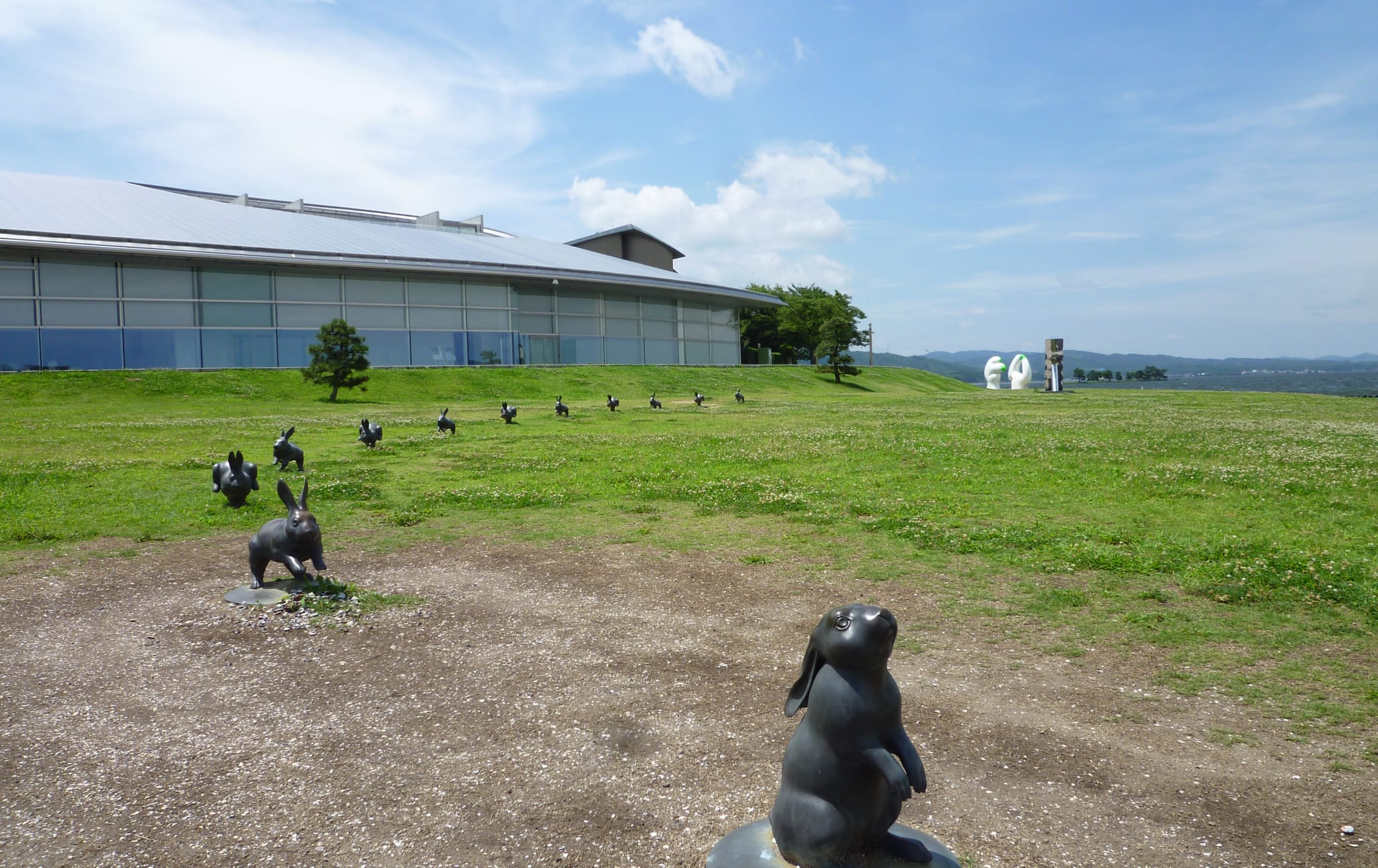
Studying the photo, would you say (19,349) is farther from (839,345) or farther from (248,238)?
(839,345)

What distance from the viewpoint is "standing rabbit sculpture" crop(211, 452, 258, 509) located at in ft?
48.2

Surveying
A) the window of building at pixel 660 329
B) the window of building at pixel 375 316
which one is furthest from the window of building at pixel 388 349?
the window of building at pixel 660 329

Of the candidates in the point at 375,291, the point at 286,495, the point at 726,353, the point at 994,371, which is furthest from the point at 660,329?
the point at 286,495

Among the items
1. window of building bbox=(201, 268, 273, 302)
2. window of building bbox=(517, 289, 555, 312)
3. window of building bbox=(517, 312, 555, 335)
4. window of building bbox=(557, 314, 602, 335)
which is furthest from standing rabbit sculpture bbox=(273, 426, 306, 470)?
window of building bbox=(557, 314, 602, 335)

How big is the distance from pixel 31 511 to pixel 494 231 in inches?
2894

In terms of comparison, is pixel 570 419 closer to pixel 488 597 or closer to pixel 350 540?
pixel 350 540

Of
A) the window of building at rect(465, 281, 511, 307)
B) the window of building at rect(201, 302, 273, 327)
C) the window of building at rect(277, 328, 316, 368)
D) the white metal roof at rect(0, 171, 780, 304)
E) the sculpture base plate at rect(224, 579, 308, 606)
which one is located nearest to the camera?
the sculpture base plate at rect(224, 579, 308, 606)

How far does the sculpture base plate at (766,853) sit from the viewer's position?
4203mm

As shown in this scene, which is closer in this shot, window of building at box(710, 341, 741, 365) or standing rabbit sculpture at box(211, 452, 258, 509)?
standing rabbit sculpture at box(211, 452, 258, 509)

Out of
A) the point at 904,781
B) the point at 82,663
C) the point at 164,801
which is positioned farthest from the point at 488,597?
the point at 904,781

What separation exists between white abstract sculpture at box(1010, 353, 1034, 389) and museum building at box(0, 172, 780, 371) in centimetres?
2488

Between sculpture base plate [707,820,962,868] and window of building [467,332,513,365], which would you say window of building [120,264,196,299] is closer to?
window of building [467,332,513,365]

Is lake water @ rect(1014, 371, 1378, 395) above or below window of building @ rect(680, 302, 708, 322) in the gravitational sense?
below

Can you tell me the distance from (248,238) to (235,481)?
4464cm
